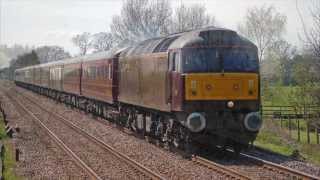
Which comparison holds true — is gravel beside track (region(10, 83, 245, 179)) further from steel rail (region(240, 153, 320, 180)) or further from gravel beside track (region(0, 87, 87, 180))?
gravel beside track (region(0, 87, 87, 180))

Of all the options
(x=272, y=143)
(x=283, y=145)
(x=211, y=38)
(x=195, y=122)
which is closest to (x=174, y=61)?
(x=211, y=38)

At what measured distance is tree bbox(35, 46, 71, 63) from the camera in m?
144

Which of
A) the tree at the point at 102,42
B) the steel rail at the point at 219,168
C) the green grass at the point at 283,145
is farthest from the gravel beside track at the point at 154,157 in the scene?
the tree at the point at 102,42

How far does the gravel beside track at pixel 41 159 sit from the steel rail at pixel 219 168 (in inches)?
119

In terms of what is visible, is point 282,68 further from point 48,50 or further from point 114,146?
point 48,50

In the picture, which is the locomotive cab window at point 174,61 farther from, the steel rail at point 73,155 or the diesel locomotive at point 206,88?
the steel rail at point 73,155

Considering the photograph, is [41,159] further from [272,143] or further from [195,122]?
[272,143]

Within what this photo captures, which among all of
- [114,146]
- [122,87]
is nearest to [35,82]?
[122,87]

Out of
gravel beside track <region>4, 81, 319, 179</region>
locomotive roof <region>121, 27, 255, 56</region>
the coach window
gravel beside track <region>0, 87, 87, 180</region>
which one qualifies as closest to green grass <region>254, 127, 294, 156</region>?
gravel beside track <region>4, 81, 319, 179</region>

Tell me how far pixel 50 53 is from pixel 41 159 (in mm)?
143414

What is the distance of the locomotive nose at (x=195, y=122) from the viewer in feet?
45.6

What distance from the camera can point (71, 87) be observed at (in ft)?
124

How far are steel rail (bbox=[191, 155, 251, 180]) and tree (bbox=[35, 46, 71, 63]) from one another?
426 feet

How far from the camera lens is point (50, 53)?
156 meters
